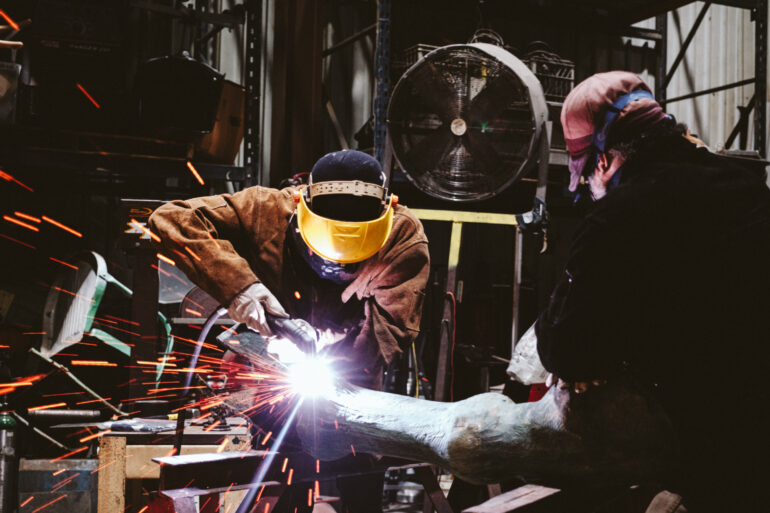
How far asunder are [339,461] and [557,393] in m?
0.94

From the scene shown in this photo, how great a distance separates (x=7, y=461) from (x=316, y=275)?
7.46 feet

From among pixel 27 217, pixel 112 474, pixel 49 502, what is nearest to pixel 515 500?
pixel 112 474

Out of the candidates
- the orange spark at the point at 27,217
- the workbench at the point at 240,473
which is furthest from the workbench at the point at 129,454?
the orange spark at the point at 27,217

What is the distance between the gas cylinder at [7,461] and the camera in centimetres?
377

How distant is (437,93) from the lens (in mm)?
4301

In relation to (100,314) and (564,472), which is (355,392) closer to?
(564,472)

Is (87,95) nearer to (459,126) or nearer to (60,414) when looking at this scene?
(60,414)

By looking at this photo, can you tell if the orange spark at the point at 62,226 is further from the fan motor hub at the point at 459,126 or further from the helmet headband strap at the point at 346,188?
the helmet headband strap at the point at 346,188

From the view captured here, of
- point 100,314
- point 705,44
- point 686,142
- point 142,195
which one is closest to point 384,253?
point 686,142

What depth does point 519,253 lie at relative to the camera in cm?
431

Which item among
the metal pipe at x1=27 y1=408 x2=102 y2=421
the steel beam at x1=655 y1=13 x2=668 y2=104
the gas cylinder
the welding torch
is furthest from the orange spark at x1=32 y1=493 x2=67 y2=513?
the steel beam at x1=655 y1=13 x2=668 y2=104

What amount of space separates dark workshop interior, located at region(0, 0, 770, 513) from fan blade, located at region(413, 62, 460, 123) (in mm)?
14

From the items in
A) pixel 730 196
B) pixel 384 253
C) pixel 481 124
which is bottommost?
pixel 384 253

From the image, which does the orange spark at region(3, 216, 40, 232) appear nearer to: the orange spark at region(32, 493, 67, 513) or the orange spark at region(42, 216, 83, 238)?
the orange spark at region(42, 216, 83, 238)
